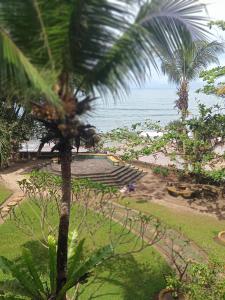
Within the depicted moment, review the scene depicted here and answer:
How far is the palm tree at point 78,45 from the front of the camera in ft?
19.1

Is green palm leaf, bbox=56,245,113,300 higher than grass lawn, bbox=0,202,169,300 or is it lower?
higher

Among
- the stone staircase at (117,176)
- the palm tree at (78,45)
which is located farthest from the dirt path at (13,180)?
the palm tree at (78,45)

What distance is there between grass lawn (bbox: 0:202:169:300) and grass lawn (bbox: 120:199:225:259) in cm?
191

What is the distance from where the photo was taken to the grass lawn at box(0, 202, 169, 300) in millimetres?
11523

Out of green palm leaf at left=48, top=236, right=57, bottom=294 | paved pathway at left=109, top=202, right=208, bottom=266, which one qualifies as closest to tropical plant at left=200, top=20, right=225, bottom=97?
paved pathway at left=109, top=202, right=208, bottom=266

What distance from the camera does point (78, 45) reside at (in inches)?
258

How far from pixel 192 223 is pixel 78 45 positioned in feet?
42.9

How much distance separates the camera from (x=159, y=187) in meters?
24.1

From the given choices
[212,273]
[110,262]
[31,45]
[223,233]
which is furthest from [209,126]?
[31,45]

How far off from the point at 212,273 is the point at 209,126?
42.9 ft

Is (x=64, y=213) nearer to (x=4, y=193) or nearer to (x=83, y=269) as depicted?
(x=83, y=269)

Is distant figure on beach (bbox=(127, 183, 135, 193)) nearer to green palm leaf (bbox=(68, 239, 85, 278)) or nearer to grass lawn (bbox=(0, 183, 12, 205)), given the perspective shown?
grass lawn (bbox=(0, 183, 12, 205))

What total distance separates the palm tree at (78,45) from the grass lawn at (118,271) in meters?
6.25

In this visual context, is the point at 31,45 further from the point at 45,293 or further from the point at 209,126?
the point at 209,126
